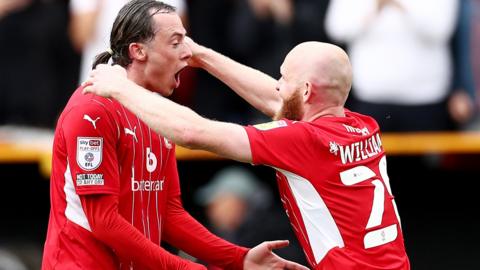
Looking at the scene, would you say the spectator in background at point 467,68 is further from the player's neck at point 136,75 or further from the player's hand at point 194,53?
the player's neck at point 136,75

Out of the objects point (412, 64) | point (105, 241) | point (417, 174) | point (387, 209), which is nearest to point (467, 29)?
point (412, 64)

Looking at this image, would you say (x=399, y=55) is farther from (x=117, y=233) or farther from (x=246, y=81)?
(x=117, y=233)

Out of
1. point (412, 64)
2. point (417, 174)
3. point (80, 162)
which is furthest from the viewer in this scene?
point (417, 174)

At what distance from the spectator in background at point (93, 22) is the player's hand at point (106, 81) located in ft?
13.7

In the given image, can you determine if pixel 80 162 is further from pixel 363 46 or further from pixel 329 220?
pixel 363 46

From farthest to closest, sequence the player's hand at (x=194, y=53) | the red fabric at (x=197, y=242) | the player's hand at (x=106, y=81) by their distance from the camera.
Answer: the player's hand at (x=194, y=53) → the red fabric at (x=197, y=242) → the player's hand at (x=106, y=81)

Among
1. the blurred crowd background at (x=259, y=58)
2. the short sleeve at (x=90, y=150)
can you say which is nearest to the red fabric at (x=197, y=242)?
the short sleeve at (x=90, y=150)

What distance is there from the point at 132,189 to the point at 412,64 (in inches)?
170

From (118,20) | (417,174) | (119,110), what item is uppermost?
(118,20)

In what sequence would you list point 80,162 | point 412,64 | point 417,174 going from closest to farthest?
point 80,162
point 412,64
point 417,174

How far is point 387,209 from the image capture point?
575 cm

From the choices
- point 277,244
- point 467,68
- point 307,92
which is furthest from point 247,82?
point 467,68

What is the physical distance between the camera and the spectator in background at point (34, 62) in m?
10.3

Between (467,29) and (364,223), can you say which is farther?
(467,29)
